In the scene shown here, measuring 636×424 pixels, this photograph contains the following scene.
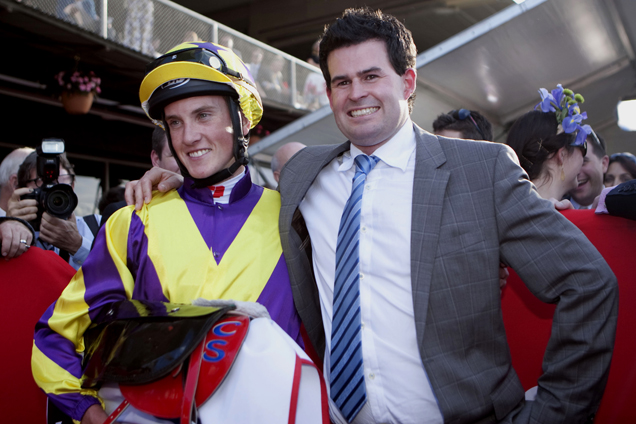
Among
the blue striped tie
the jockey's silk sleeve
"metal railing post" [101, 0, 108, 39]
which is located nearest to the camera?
the blue striped tie

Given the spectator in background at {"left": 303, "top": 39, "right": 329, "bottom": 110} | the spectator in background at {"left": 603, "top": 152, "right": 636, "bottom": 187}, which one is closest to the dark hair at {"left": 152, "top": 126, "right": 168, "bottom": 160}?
the spectator in background at {"left": 603, "top": 152, "right": 636, "bottom": 187}

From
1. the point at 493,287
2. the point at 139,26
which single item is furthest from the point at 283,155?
the point at 139,26

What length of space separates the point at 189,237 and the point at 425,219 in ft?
2.60

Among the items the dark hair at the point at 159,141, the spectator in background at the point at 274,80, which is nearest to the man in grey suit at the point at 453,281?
the dark hair at the point at 159,141

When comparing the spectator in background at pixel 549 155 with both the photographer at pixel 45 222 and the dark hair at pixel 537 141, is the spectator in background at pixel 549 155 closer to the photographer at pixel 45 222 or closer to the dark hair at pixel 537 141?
the dark hair at pixel 537 141

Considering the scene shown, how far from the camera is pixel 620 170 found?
3957 millimetres

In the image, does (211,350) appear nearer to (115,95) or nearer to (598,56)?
(598,56)

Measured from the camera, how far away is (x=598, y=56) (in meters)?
5.74

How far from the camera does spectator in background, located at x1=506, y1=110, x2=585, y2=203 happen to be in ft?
7.31

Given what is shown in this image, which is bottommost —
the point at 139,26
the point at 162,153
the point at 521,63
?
the point at 162,153

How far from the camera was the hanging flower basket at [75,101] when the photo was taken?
7113 mm

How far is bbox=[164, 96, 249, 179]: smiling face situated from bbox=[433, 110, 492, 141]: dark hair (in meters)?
1.68

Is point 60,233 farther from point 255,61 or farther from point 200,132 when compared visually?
point 255,61

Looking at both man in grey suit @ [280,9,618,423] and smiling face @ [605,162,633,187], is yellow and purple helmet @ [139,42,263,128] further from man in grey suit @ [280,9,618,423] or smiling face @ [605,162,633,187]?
smiling face @ [605,162,633,187]
